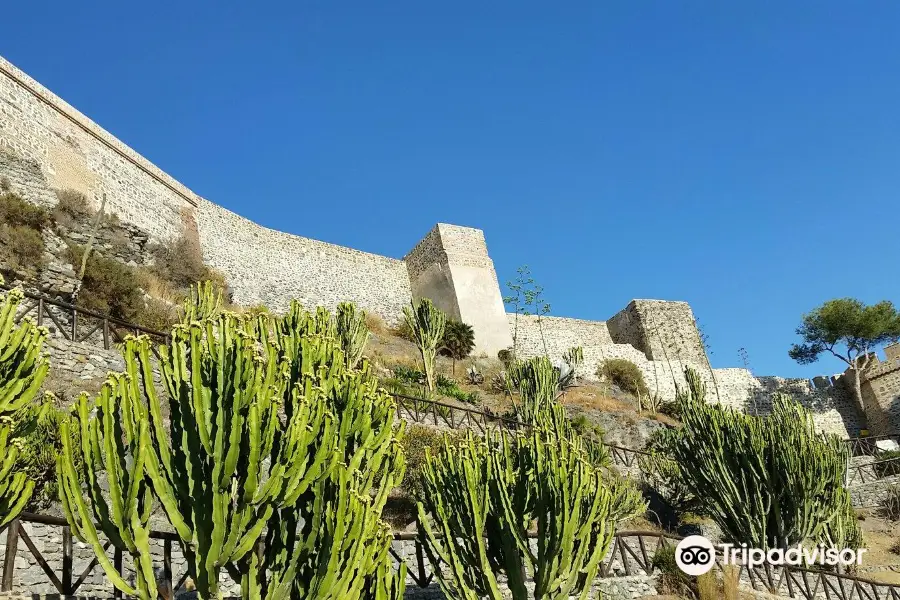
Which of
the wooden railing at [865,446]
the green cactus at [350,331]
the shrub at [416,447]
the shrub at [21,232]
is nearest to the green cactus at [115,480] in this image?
the shrub at [416,447]

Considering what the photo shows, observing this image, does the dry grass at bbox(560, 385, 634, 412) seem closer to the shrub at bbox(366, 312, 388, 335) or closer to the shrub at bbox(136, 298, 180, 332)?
the shrub at bbox(366, 312, 388, 335)

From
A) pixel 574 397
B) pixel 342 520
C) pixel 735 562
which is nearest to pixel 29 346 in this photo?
pixel 342 520

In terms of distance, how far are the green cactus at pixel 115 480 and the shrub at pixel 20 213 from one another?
11926mm

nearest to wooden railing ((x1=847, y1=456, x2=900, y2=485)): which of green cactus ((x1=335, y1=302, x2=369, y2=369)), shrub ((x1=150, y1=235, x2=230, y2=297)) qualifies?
green cactus ((x1=335, y1=302, x2=369, y2=369))

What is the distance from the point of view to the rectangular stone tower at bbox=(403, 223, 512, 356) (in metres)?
26.8

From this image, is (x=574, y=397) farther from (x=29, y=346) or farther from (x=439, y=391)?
(x=29, y=346)

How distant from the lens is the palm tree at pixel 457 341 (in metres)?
23.3

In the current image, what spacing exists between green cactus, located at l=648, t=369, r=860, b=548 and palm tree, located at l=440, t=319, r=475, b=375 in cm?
1269

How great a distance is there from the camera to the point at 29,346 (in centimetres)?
533

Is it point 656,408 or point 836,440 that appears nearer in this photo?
point 836,440

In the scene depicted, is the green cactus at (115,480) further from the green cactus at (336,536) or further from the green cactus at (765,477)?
the green cactus at (765,477)

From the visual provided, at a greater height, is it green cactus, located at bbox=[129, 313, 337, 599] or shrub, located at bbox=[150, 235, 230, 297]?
shrub, located at bbox=[150, 235, 230, 297]

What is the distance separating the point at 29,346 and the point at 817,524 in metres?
11.5

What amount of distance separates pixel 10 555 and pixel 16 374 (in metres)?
1.43
